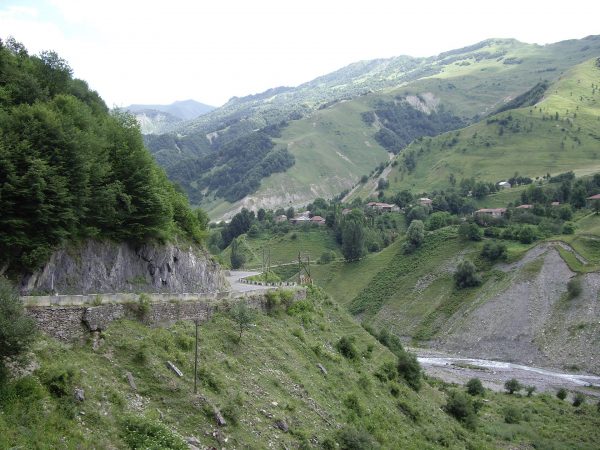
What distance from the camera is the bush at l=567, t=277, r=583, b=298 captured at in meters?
94.9

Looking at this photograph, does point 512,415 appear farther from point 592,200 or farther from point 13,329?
point 592,200

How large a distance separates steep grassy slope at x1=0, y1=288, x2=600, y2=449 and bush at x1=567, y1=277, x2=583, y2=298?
46285 millimetres

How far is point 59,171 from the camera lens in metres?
33.4

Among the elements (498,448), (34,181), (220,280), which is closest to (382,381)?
(498,448)

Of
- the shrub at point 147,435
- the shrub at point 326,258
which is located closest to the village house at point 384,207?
the shrub at point 326,258

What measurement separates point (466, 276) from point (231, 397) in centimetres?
9118

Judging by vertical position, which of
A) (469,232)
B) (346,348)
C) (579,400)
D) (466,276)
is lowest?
(579,400)

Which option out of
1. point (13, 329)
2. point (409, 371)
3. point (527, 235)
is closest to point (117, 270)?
point (13, 329)

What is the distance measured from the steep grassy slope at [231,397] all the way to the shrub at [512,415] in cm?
398

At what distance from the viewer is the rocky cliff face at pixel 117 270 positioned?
107 feet

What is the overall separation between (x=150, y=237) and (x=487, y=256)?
8860 cm

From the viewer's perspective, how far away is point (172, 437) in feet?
71.6

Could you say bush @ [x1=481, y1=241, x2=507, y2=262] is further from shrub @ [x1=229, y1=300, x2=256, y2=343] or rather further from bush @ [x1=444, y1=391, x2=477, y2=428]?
shrub @ [x1=229, y1=300, x2=256, y2=343]

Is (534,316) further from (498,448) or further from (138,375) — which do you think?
(138,375)
